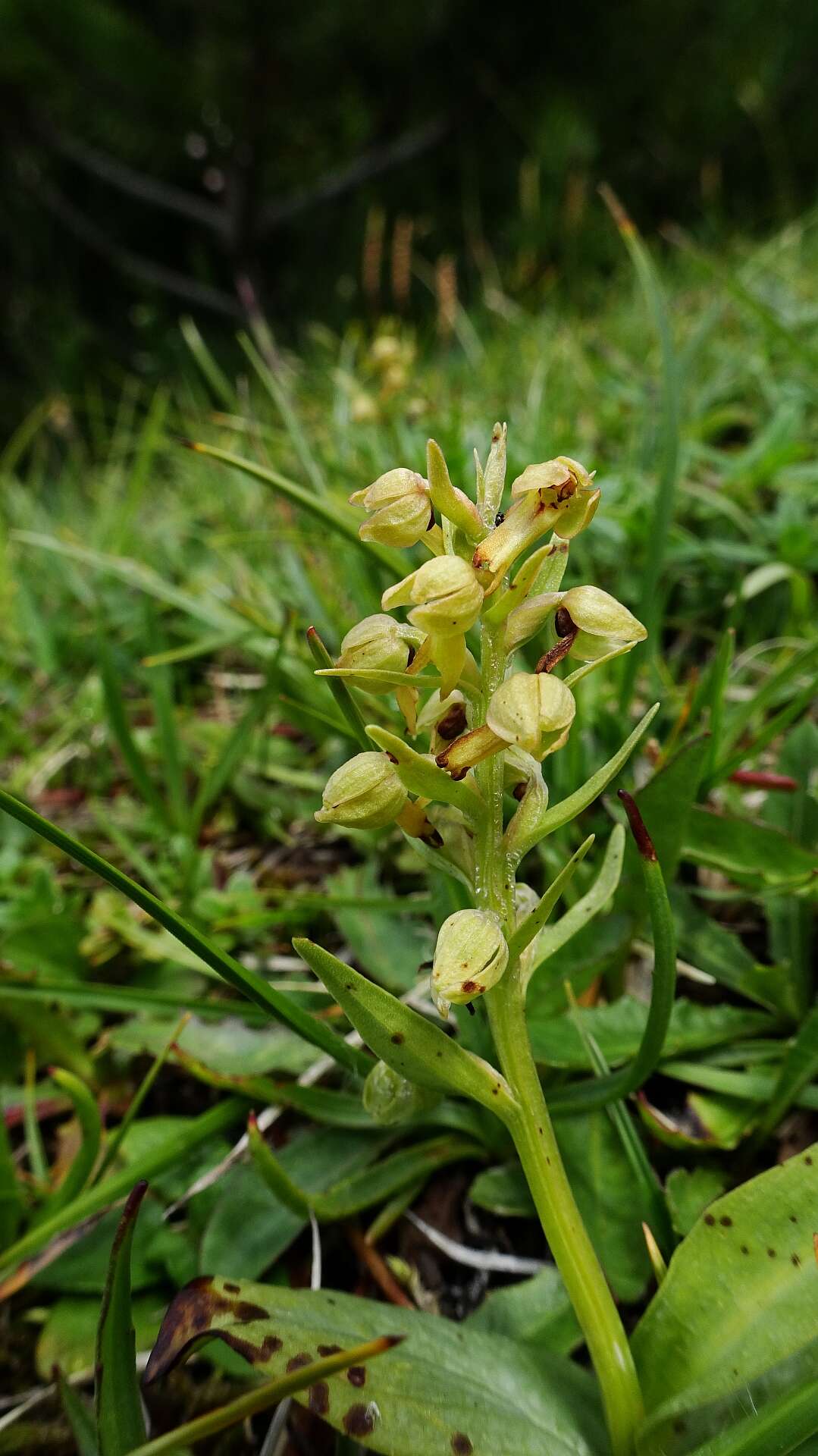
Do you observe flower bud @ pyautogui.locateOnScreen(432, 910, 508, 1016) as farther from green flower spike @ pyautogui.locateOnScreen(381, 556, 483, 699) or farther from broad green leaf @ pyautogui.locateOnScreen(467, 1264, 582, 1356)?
broad green leaf @ pyautogui.locateOnScreen(467, 1264, 582, 1356)

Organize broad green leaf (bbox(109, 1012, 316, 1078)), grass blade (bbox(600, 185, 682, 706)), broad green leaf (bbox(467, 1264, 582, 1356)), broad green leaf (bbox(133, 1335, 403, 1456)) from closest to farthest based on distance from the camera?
broad green leaf (bbox(133, 1335, 403, 1456)), broad green leaf (bbox(467, 1264, 582, 1356)), broad green leaf (bbox(109, 1012, 316, 1078)), grass blade (bbox(600, 185, 682, 706))

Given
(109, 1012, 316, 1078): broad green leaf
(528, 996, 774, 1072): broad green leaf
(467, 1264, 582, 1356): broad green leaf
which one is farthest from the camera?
(109, 1012, 316, 1078): broad green leaf

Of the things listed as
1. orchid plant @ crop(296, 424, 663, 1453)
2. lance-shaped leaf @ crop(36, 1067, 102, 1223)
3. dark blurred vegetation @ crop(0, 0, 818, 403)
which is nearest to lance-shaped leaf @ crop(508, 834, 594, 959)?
orchid plant @ crop(296, 424, 663, 1453)

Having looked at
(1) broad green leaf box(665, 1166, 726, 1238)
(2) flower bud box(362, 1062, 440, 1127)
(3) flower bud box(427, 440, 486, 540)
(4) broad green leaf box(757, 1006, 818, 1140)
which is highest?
(3) flower bud box(427, 440, 486, 540)

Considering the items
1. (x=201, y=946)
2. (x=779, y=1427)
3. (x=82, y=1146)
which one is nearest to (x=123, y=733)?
(x=82, y=1146)

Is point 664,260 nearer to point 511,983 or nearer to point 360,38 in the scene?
point 360,38

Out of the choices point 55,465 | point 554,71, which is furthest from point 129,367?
point 554,71

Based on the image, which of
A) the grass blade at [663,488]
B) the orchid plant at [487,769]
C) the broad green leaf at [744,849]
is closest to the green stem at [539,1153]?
the orchid plant at [487,769]

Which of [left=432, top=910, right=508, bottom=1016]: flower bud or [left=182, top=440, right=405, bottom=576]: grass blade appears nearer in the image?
[left=432, top=910, right=508, bottom=1016]: flower bud
